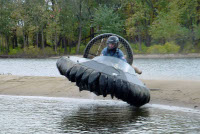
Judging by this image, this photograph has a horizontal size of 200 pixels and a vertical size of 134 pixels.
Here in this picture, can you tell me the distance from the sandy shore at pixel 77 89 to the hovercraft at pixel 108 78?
5.14ft

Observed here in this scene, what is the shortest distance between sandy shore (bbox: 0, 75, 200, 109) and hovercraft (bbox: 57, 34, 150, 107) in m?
1.57

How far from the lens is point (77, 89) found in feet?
42.3

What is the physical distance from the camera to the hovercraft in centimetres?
889

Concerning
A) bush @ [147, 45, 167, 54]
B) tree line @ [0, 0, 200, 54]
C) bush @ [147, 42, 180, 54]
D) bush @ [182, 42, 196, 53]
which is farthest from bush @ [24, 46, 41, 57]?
bush @ [182, 42, 196, 53]

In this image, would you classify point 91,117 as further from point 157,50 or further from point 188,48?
point 188,48

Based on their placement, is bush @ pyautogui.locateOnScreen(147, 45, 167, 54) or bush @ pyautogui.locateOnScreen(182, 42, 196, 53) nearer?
bush @ pyautogui.locateOnScreen(147, 45, 167, 54)

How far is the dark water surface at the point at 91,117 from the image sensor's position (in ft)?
26.8

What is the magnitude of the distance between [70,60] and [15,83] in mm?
4774

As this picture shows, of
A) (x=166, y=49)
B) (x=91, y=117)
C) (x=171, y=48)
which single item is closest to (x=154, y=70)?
A: (x=91, y=117)

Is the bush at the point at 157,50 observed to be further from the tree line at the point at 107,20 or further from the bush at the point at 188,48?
the bush at the point at 188,48

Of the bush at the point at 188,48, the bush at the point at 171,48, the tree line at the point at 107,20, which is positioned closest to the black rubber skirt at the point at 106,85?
the bush at the point at 171,48

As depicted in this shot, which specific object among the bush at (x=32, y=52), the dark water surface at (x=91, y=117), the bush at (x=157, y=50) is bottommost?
the bush at (x=32, y=52)

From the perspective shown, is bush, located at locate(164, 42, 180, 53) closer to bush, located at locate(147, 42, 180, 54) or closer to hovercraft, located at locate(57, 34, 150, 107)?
bush, located at locate(147, 42, 180, 54)

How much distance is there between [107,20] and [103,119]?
46.2 metres
